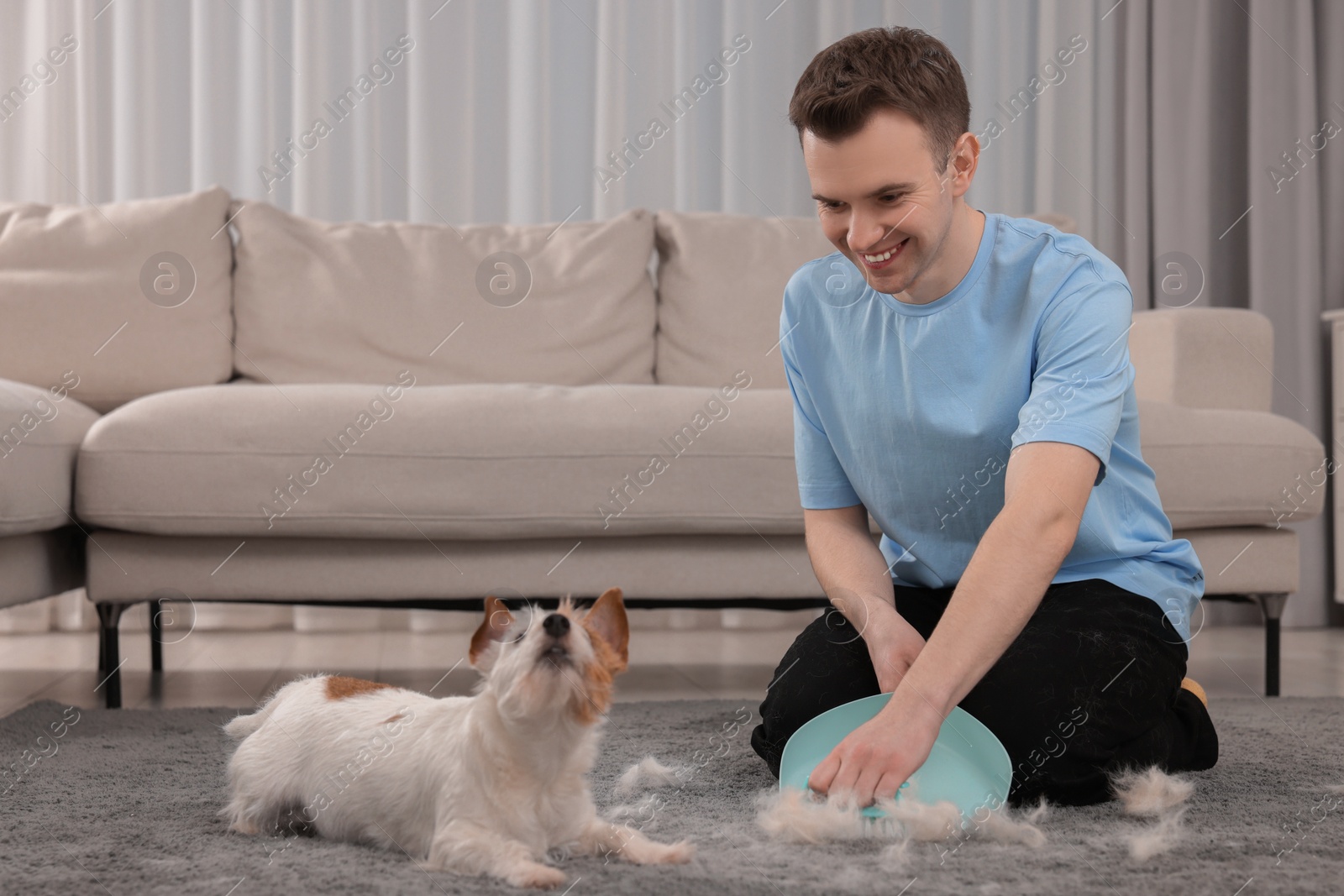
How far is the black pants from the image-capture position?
1.12 m

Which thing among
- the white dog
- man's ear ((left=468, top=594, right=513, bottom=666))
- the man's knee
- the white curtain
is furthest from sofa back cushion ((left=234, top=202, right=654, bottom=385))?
man's ear ((left=468, top=594, right=513, bottom=666))

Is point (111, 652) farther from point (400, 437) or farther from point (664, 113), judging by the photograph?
point (664, 113)

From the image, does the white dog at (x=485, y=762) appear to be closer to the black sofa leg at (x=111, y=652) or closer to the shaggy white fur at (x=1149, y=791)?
the shaggy white fur at (x=1149, y=791)

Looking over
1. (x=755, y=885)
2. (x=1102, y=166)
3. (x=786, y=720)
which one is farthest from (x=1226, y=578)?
(x=1102, y=166)

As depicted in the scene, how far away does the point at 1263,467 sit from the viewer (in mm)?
1914

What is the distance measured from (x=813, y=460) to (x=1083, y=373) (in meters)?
0.36

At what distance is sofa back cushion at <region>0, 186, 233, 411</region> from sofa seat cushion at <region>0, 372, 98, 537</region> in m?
0.45

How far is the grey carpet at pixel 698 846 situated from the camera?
851 mm

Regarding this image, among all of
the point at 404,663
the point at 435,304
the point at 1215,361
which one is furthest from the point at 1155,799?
the point at 435,304

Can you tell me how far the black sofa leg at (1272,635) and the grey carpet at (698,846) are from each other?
49cm

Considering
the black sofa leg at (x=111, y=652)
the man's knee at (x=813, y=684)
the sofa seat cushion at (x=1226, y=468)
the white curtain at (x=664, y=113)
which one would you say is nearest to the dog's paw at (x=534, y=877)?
the man's knee at (x=813, y=684)

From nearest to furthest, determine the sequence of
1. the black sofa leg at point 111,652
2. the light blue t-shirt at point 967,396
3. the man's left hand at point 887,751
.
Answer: the man's left hand at point 887,751, the light blue t-shirt at point 967,396, the black sofa leg at point 111,652

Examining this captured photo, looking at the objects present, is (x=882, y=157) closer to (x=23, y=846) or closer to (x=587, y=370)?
(x=23, y=846)

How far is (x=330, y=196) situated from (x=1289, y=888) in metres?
2.80
